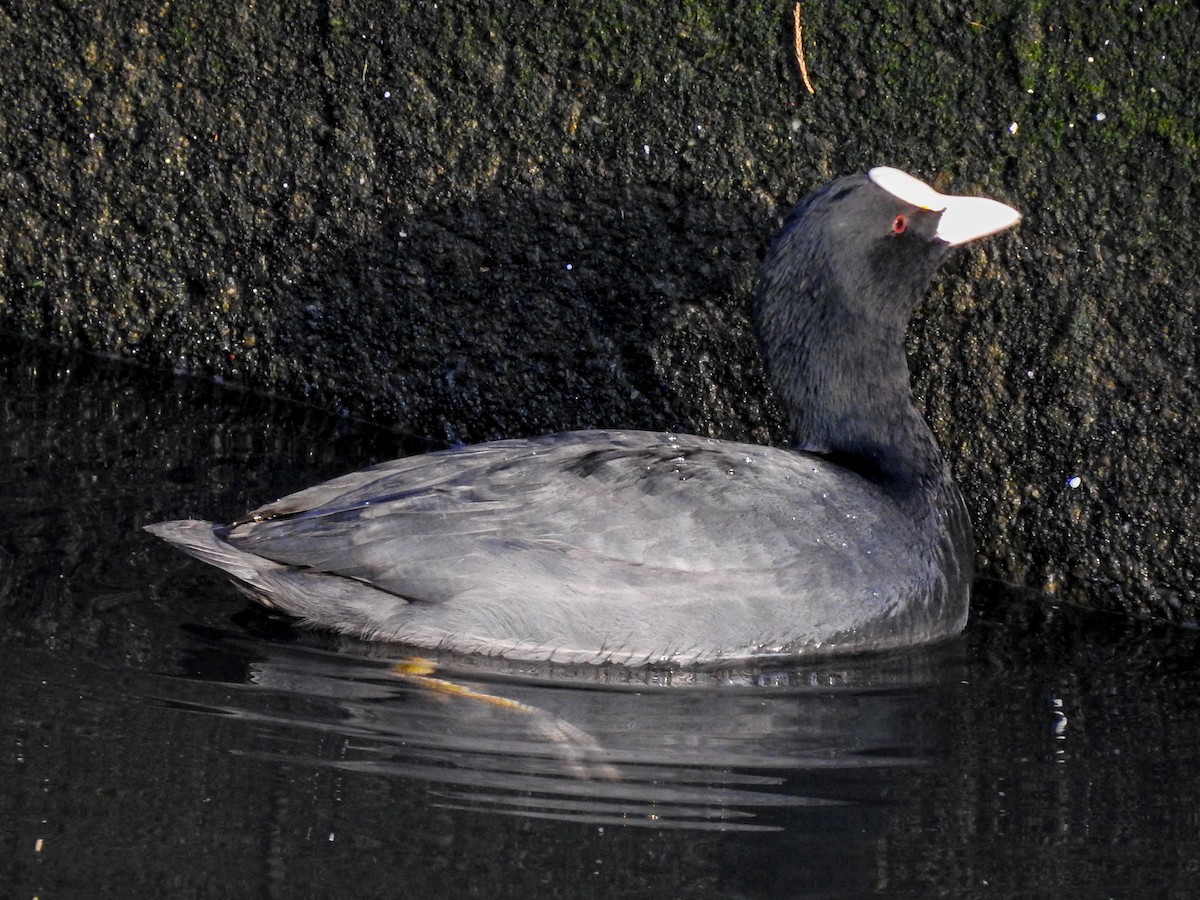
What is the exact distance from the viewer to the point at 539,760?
3.89 metres

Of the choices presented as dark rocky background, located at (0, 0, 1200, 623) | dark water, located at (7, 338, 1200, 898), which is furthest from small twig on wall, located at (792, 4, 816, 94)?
dark water, located at (7, 338, 1200, 898)

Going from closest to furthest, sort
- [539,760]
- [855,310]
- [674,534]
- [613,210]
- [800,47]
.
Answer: [539,760] < [674,534] < [855,310] < [800,47] < [613,210]

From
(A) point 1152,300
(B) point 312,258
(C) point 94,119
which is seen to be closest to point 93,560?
(B) point 312,258

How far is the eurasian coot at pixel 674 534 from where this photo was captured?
4.48 meters

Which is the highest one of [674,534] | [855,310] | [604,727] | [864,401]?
[855,310]

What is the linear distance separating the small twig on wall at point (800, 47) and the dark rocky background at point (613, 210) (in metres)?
0.03

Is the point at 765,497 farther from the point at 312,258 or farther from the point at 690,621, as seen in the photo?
the point at 312,258

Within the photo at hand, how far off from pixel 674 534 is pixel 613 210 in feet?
4.96

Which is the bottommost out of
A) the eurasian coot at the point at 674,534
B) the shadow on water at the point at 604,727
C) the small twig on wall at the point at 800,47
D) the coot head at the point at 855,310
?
the shadow on water at the point at 604,727

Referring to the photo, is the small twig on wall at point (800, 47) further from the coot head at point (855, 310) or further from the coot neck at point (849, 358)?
the coot neck at point (849, 358)

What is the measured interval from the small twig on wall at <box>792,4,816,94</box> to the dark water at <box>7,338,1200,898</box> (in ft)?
5.52

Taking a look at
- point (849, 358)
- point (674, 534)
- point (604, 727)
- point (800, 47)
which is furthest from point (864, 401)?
point (604, 727)

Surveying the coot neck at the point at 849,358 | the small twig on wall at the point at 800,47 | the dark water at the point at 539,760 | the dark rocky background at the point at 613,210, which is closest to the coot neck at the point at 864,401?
the coot neck at the point at 849,358

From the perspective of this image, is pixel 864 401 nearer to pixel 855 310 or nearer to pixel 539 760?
pixel 855 310
